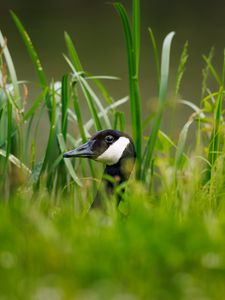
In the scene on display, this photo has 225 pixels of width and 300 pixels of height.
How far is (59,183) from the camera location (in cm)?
427

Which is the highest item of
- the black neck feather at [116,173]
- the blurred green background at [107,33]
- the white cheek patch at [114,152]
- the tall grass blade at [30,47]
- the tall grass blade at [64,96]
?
the tall grass blade at [30,47]

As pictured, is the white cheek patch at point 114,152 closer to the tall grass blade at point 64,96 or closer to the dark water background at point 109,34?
the tall grass blade at point 64,96

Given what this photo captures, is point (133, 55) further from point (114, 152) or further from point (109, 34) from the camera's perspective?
point (109, 34)

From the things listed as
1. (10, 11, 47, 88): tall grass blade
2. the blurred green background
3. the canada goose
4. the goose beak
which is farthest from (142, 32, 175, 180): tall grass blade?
the blurred green background

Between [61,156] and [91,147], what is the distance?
8.8 inches

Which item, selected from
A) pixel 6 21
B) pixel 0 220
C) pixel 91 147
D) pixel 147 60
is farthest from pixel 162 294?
pixel 6 21

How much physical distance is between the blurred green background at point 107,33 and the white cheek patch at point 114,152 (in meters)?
5.32

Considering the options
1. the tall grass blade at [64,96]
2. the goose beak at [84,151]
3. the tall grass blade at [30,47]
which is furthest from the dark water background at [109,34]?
the goose beak at [84,151]

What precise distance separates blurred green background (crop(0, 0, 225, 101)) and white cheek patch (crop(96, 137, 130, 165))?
5319mm

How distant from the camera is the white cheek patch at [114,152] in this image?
404 cm

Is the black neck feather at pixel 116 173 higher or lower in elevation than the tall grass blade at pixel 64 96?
lower

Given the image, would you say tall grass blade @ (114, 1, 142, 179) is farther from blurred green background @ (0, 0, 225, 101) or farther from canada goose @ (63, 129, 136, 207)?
blurred green background @ (0, 0, 225, 101)

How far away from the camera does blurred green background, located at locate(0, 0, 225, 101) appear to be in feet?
35.4

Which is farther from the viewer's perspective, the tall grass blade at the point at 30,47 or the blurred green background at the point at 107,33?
the blurred green background at the point at 107,33
